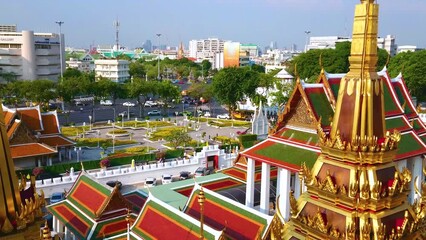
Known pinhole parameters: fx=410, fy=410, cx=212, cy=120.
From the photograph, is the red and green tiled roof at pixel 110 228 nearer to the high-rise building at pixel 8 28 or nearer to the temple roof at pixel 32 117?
the temple roof at pixel 32 117

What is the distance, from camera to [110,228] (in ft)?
52.3

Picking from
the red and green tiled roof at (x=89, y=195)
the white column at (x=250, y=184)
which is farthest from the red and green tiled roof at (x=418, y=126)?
the red and green tiled roof at (x=89, y=195)

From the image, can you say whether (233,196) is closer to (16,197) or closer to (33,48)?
(16,197)

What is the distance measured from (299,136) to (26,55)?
236 ft

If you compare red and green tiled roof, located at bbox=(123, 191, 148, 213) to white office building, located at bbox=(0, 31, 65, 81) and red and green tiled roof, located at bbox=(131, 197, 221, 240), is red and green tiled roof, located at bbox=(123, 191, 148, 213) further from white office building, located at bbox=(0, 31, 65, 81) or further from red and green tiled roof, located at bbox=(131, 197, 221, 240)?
white office building, located at bbox=(0, 31, 65, 81)

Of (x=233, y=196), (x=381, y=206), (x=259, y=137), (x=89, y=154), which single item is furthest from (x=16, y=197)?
(x=259, y=137)

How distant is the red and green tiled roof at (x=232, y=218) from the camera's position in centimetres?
1323

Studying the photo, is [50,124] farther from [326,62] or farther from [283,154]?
[326,62]

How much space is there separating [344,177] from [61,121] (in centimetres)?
5160

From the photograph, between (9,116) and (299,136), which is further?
(9,116)

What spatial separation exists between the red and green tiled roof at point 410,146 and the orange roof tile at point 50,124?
27016 millimetres

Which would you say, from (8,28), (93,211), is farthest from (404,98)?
(8,28)

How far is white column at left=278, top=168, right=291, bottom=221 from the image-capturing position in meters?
17.9

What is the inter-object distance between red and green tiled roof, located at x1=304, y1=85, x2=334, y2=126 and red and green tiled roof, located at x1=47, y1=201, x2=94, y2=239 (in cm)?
1031
